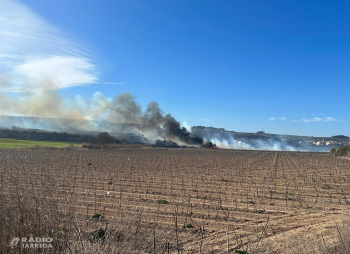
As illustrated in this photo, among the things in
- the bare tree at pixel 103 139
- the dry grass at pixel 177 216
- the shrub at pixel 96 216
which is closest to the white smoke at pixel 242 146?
the bare tree at pixel 103 139

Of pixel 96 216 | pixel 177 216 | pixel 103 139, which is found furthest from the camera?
pixel 103 139

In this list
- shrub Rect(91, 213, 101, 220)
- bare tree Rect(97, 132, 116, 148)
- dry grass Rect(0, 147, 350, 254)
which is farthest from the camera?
bare tree Rect(97, 132, 116, 148)

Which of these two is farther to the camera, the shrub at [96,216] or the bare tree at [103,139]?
the bare tree at [103,139]

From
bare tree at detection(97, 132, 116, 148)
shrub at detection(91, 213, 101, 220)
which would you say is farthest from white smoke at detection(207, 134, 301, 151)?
shrub at detection(91, 213, 101, 220)

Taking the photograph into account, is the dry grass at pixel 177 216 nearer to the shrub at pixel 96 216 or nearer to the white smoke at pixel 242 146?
the shrub at pixel 96 216

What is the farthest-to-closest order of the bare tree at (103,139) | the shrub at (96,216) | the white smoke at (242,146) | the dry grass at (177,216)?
the white smoke at (242,146) → the bare tree at (103,139) → the shrub at (96,216) → the dry grass at (177,216)

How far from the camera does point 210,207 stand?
12680 millimetres

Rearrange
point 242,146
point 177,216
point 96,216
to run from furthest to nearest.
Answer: point 242,146
point 177,216
point 96,216

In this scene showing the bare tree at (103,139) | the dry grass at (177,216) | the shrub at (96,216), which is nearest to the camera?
the dry grass at (177,216)

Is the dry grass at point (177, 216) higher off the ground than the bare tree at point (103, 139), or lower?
lower

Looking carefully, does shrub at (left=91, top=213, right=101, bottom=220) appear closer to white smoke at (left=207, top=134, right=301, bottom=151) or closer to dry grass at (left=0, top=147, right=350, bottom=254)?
dry grass at (left=0, top=147, right=350, bottom=254)

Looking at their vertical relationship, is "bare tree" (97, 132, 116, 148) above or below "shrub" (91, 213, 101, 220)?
above

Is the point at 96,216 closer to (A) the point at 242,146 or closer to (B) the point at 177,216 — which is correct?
(B) the point at 177,216

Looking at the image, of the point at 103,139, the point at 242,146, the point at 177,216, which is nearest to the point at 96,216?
the point at 177,216
